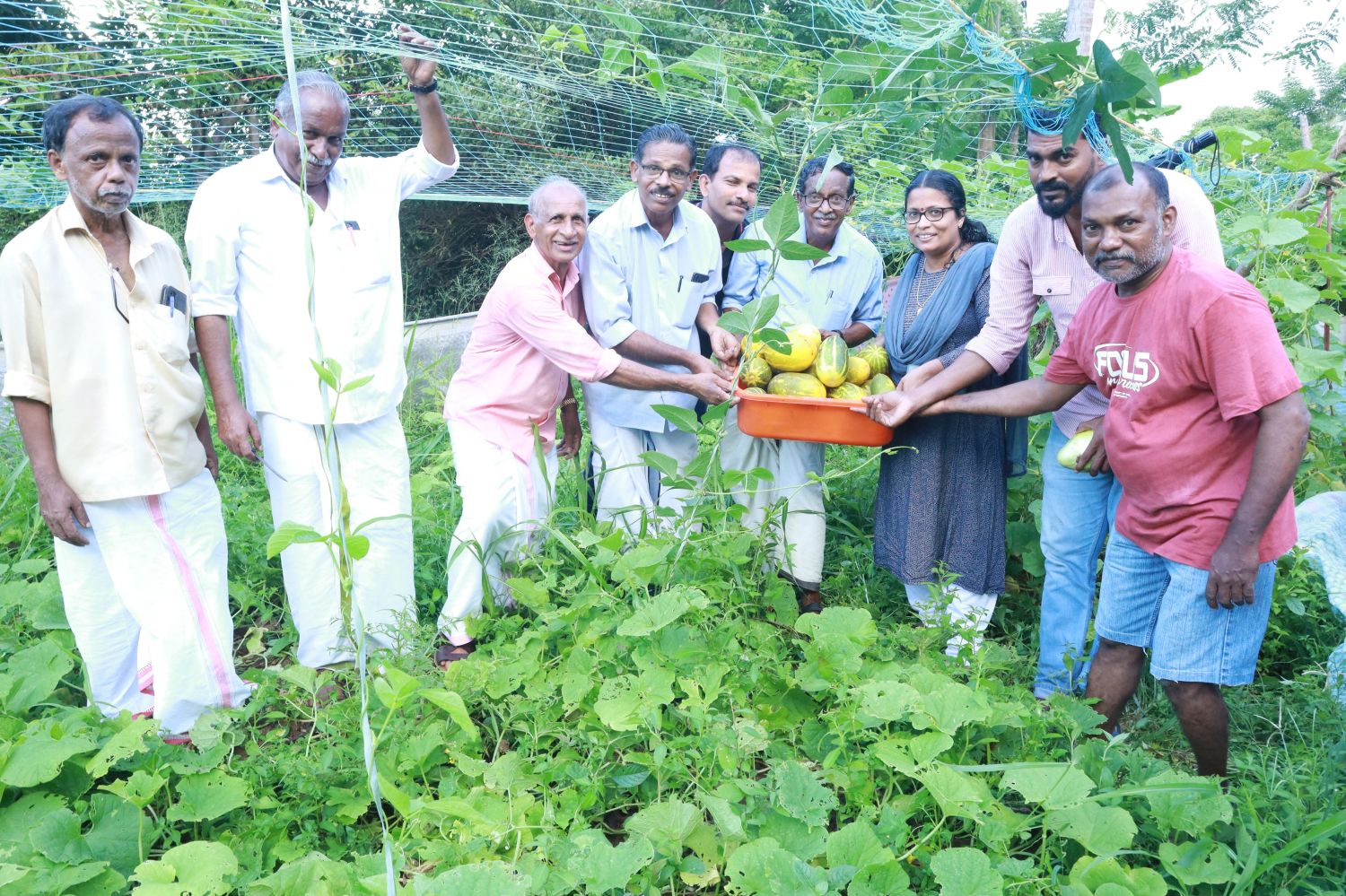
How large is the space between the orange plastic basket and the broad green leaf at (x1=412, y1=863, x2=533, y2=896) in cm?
158

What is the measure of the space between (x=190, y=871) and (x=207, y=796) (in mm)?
310

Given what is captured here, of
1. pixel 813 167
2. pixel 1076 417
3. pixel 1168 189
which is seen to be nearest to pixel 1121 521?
pixel 1076 417

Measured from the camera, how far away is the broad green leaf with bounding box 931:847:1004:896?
1.76 m

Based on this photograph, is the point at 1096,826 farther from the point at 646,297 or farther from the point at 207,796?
the point at 646,297

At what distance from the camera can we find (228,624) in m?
2.84

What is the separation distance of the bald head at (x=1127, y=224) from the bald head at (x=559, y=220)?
61.6 inches

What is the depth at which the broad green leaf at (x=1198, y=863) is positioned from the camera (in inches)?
75.8

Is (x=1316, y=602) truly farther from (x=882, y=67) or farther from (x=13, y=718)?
(x=13, y=718)

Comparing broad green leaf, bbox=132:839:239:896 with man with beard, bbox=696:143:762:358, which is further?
man with beard, bbox=696:143:762:358

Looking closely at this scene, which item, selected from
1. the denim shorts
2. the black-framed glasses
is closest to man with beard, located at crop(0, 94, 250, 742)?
the black-framed glasses

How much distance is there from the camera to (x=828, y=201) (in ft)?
11.5

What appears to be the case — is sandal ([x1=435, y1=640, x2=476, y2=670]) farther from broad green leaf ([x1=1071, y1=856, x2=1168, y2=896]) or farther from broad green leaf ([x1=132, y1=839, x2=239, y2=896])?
broad green leaf ([x1=1071, y1=856, x2=1168, y2=896])

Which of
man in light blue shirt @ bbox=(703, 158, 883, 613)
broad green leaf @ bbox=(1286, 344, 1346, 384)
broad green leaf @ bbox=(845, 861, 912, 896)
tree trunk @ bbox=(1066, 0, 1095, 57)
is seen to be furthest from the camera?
tree trunk @ bbox=(1066, 0, 1095, 57)

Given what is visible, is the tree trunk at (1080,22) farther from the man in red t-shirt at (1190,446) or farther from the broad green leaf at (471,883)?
the broad green leaf at (471,883)
